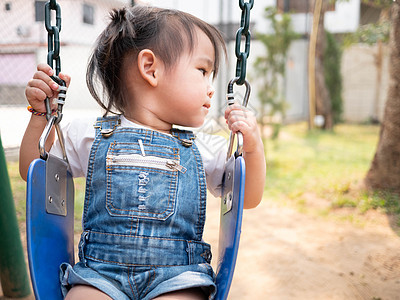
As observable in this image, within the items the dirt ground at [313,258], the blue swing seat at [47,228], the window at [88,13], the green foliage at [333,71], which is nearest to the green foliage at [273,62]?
the window at [88,13]

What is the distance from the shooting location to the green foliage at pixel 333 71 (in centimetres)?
923

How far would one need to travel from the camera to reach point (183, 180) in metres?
1.20

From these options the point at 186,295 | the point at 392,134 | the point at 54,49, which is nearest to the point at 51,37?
the point at 54,49

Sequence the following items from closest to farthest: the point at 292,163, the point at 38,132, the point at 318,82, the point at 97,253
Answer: the point at 97,253
the point at 38,132
the point at 292,163
the point at 318,82

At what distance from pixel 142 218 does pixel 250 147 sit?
0.37 meters

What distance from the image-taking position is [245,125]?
1165mm

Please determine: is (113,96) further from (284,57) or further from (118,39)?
(284,57)

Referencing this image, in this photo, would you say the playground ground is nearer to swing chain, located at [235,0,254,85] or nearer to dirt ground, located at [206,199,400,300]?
dirt ground, located at [206,199,400,300]

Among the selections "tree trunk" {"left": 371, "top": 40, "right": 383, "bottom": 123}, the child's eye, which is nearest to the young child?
the child's eye

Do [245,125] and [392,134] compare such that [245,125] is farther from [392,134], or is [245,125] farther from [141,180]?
[392,134]

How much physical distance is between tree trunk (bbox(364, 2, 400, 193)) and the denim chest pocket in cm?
236

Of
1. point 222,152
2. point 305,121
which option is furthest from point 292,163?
point 305,121

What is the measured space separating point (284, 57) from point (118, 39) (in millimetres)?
4642

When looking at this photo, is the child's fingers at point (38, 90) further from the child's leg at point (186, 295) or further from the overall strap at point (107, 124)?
the child's leg at point (186, 295)
